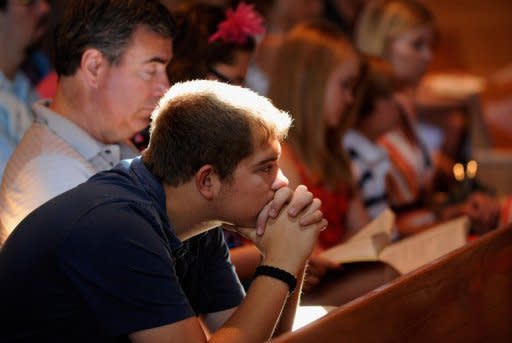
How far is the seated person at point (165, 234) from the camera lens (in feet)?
5.12

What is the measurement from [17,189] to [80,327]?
1.75 feet

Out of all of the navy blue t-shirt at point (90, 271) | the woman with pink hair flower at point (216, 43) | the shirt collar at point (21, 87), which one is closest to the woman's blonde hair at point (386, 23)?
the shirt collar at point (21, 87)

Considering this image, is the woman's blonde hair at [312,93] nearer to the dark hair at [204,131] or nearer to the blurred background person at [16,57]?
the blurred background person at [16,57]

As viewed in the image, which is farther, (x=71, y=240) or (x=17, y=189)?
(x=17, y=189)

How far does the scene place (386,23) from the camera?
4.44m

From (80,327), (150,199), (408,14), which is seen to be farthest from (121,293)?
(408,14)

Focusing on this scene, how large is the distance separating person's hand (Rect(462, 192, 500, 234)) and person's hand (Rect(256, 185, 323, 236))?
1814 millimetres

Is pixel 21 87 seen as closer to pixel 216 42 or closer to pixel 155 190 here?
pixel 216 42

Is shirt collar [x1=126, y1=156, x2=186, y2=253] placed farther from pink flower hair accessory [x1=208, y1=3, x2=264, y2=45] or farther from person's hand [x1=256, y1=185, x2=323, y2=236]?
pink flower hair accessory [x1=208, y1=3, x2=264, y2=45]

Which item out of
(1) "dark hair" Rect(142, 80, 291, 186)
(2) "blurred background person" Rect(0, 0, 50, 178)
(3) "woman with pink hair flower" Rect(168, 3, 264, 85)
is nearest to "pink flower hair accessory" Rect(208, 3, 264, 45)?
(3) "woman with pink hair flower" Rect(168, 3, 264, 85)

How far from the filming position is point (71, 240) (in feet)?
5.12

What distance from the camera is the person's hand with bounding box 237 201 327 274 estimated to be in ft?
5.76

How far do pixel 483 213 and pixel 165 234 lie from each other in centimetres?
209

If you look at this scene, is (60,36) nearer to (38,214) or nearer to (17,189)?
(17,189)
